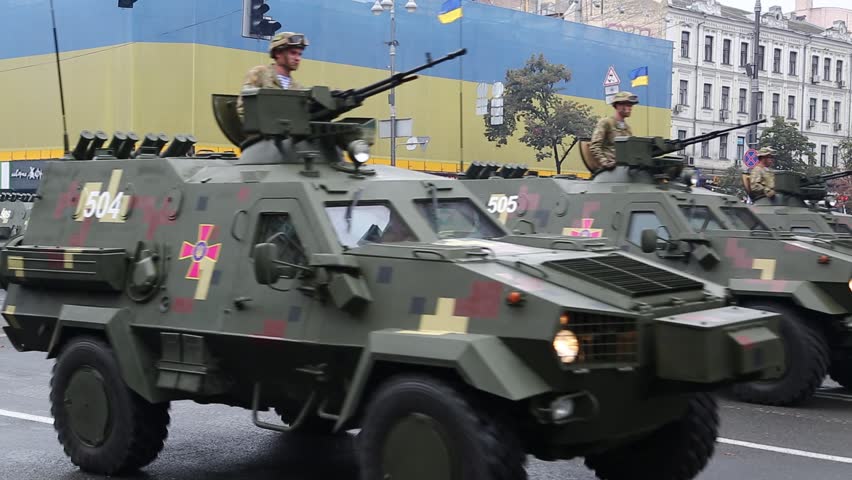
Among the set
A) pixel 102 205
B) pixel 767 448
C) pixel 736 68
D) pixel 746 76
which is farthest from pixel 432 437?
pixel 746 76

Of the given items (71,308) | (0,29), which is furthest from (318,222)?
(0,29)

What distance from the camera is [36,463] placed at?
25.4 ft

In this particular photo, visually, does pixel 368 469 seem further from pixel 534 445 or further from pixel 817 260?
pixel 817 260

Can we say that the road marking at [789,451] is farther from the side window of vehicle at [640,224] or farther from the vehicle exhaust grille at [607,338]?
the vehicle exhaust grille at [607,338]

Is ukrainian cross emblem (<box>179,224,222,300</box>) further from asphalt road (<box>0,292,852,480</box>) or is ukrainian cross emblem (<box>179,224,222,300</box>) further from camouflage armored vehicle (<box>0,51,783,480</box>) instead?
asphalt road (<box>0,292,852,480</box>)

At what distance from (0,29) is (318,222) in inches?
1325

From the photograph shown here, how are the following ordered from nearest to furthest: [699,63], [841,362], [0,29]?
[841,362] < [0,29] < [699,63]

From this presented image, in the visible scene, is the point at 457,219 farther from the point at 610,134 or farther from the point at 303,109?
the point at 610,134

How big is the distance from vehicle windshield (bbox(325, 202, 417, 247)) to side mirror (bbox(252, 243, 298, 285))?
464 mm

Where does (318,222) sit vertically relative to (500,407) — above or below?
above

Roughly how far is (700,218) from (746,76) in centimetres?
4968

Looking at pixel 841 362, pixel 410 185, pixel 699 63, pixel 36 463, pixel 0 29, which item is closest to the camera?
pixel 410 185

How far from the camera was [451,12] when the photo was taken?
2850 cm

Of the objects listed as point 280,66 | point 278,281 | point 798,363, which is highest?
point 280,66
